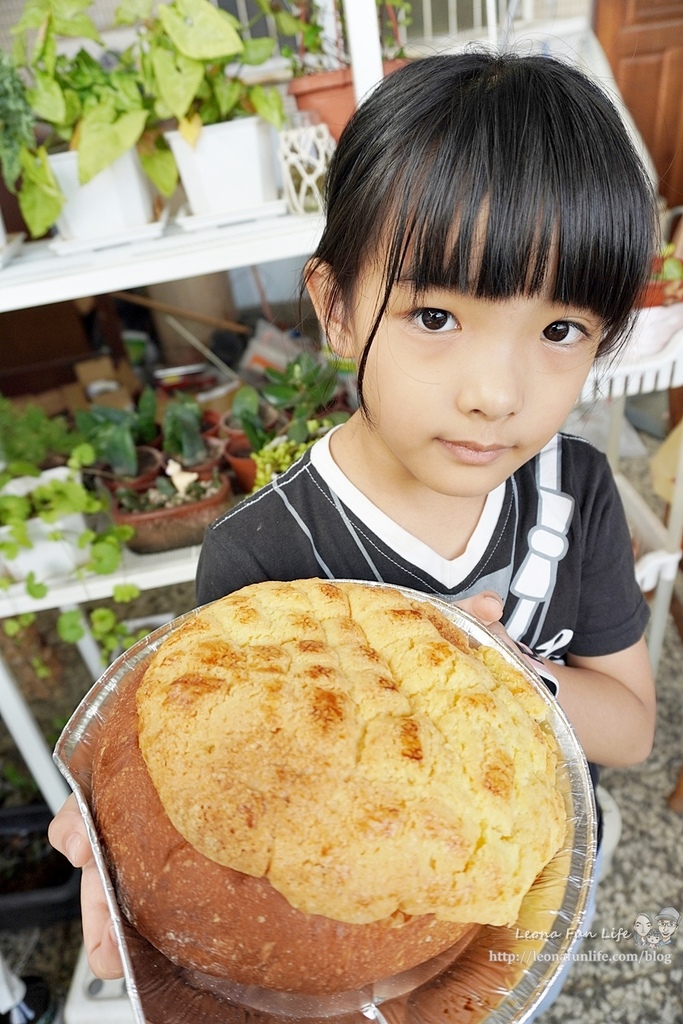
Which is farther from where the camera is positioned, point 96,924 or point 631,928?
point 631,928

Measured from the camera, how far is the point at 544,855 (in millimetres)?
474

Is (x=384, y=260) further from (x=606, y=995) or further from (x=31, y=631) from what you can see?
(x=31, y=631)

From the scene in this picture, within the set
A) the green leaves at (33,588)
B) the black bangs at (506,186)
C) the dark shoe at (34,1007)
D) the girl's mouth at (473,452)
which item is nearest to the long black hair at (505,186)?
the black bangs at (506,186)

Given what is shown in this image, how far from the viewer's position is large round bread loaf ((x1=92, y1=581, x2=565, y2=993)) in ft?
1.40

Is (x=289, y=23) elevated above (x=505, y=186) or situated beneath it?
elevated above

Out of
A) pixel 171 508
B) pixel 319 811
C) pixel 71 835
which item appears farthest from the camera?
pixel 171 508

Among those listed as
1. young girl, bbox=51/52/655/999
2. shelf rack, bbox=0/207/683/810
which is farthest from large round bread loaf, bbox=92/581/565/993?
shelf rack, bbox=0/207/683/810

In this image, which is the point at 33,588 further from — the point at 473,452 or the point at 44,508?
the point at 473,452

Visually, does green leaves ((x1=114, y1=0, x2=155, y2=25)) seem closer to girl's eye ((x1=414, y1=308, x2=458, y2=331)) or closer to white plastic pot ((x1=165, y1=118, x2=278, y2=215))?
white plastic pot ((x1=165, y1=118, x2=278, y2=215))

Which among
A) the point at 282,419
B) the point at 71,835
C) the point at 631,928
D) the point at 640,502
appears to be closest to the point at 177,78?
the point at 282,419

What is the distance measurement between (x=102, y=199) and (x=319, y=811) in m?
1.14

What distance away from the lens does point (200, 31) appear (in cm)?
108

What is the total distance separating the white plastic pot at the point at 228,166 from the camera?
1202mm

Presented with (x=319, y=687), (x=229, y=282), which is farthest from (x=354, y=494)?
(x=229, y=282)
